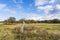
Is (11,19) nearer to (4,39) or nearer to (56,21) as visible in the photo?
(56,21)

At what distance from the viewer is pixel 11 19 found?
67938 mm

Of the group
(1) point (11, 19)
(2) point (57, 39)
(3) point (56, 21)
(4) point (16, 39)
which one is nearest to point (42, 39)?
(2) point (57, 39)

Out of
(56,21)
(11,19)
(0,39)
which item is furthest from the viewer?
(11,19)

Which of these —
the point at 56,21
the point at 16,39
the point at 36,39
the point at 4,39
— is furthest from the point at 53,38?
the point at 56,21

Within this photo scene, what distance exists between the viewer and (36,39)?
887cm

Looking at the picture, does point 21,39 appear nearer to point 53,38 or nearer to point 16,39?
point 16,39

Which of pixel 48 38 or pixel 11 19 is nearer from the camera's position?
pixel 48 38

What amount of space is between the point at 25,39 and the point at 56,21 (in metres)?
54.9

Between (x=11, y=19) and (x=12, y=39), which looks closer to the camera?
(x=12, y=39)

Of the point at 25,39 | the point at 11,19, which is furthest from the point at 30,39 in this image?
the point at 11,19

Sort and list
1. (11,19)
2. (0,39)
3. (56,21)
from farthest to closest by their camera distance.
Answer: (11,19)
(56,21)
(0,39)

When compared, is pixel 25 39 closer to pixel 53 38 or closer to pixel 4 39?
pixel 4 39

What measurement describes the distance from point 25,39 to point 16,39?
631 mm

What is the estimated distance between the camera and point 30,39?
348 inches
